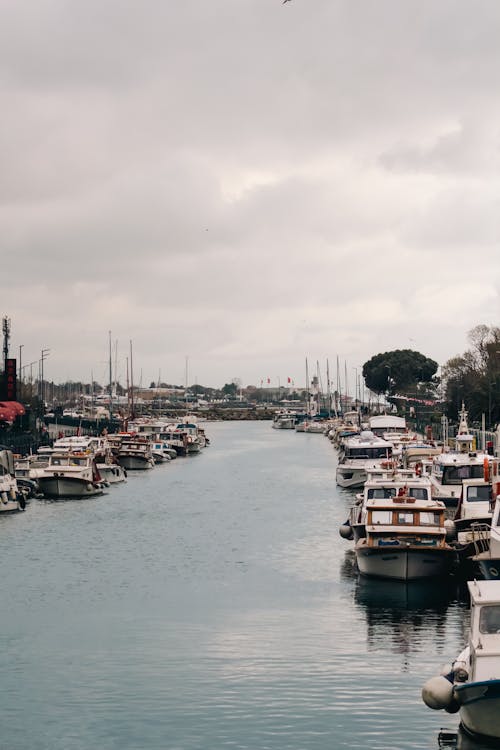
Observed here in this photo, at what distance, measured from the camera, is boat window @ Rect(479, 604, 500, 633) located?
23594 millimetres

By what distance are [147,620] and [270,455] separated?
365 ft

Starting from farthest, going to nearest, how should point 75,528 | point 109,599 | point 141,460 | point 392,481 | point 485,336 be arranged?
point 485,336 → point 141,460 → point 75,528 → point 392,481 → point 109,599

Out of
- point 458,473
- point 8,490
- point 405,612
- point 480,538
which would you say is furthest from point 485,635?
point 8,490

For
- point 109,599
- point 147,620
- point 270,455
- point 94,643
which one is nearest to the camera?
point 94,643

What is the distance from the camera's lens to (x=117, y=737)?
25.6 meters

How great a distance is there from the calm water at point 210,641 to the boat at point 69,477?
1560 cm

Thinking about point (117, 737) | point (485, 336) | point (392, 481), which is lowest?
point (117, 737)

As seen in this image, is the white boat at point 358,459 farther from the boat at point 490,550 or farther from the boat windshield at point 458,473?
the boat at point 490,550

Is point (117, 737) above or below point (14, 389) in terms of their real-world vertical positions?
below

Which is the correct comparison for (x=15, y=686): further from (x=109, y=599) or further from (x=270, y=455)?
(x=270, y=455)

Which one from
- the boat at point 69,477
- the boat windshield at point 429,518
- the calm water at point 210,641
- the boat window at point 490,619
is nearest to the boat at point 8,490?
the calm water at point 210,641

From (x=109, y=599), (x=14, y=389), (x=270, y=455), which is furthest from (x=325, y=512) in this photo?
(x=270, y=455)

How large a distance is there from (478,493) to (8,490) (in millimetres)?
34219

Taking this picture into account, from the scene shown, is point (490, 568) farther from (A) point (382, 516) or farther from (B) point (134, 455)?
(B) point (134, 455)
